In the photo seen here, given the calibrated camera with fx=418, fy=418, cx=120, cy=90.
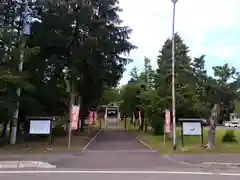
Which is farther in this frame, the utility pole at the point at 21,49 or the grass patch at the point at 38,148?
the utility pole at the point at 21,49

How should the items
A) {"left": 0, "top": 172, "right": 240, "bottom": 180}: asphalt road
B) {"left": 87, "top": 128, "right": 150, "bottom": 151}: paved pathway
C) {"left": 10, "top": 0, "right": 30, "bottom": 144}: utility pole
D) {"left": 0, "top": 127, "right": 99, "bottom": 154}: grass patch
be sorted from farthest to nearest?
{"left": 10, "top": 0, "right": 30, "bottom": 144}: utility pole < {"left": 87, "top": 128, "right": 150, "bottom": 151}: paved pathway < {"left": 0, "top": 127, "right": 99, "bottom": 154}: grass patch < {"left": 0, "top": 172, "right": 240, "bottom": 180}: asphalt road

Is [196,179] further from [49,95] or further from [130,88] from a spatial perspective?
[130,88]

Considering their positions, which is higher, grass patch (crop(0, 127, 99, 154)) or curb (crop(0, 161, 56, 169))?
grass patch (crop(0, 127, 99, 154))

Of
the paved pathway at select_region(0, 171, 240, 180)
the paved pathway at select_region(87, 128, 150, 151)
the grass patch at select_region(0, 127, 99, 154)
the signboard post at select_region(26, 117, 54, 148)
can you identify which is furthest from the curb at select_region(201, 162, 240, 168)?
the signboard post at select_region(26, 117, 54, 148)

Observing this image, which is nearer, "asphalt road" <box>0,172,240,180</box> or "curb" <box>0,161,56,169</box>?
"asphalt road" <box>0,172,240,180</box>

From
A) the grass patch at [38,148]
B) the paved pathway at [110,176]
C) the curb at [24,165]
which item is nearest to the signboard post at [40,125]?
the grass patch at [38,148]

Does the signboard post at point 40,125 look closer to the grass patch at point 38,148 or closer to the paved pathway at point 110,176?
the grass patch at point 38,148

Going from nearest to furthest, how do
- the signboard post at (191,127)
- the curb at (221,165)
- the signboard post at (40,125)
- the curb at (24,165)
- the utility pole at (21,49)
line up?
1. the curb at (24,165)
2. the curb at (221,165)
3. the signboard post at (191,127)
4. the signboard post at (40,125)
5. the utility pole at (21,49)

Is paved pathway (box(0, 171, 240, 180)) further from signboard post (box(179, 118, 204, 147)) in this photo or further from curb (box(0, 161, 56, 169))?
signboard post (box(179, 118, 204, 147))

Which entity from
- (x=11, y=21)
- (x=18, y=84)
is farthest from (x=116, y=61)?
(x=18, y=84)

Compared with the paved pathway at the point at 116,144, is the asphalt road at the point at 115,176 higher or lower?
lower

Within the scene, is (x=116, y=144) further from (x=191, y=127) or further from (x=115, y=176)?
(x=115, y=176)

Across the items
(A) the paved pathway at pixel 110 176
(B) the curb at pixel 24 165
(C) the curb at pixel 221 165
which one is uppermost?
(C) the curb at pixel 221 165

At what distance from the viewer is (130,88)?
6588cm
